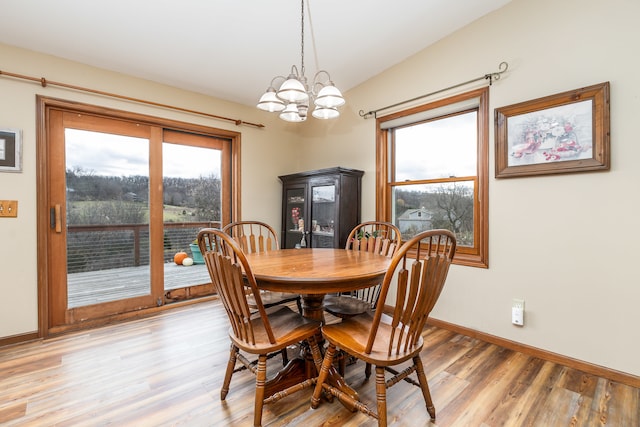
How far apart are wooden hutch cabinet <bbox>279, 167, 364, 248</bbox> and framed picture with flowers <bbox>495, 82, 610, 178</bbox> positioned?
4.79 feet

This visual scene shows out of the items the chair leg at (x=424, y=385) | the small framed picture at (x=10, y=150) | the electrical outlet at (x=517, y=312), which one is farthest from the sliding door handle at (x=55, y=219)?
the electrical outlet at (x=517, y=312)

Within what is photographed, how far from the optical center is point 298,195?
12.6 feet

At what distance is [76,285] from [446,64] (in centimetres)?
397

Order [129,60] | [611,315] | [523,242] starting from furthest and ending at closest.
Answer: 1. [129,60]
2. [523,242]
3. [611,315]

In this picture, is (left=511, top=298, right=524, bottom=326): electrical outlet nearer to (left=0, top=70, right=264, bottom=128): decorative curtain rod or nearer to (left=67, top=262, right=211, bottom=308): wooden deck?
(left=67, top=262, right=211, bottom=308): wooden deck

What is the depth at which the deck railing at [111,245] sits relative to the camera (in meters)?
2.75

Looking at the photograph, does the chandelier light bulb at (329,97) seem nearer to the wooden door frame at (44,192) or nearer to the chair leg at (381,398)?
the chair leg at (381,398)

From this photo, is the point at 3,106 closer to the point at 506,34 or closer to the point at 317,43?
the point at 317,43

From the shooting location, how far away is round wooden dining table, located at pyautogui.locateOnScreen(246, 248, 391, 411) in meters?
1.45

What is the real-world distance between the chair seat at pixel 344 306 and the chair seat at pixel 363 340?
0.08 meters

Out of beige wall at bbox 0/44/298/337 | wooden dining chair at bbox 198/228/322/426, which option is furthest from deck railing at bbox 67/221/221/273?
wooden dining chair at bbox 198/228/322/426

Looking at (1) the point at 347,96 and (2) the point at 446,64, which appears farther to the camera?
(1) the point at 347,96

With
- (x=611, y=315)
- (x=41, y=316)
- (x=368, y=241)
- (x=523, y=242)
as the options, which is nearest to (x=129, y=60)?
(x=41, y=316)

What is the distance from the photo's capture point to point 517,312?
2293mm
